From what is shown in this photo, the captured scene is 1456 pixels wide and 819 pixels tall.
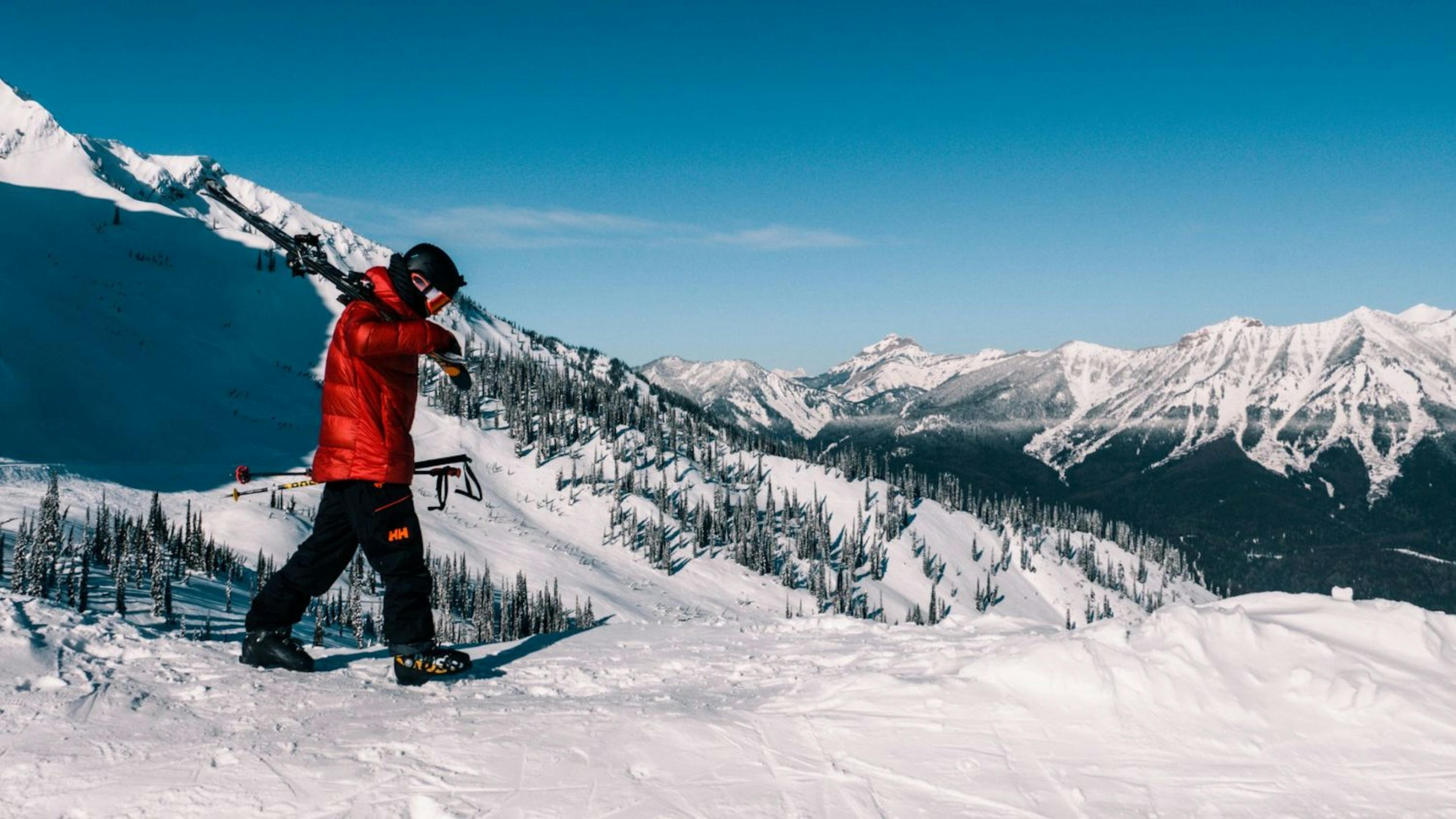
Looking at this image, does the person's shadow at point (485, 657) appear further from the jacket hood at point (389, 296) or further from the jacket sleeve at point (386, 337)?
the jacket hood at point (389, 296)

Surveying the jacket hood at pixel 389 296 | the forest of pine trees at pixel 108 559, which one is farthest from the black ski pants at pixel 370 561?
the forest of pine trees at pixel 108 559

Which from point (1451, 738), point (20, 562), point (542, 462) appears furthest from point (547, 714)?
point (542, 462)

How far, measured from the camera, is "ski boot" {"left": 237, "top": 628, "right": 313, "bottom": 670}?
8273mm

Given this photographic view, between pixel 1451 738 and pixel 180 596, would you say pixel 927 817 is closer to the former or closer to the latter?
pixel 1451 738

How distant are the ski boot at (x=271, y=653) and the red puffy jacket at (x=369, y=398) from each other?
1.79m

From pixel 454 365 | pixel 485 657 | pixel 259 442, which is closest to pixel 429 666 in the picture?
pixel 485 657

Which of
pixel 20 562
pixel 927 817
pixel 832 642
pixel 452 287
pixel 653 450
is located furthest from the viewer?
pixel 653 450

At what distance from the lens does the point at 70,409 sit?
76.4m

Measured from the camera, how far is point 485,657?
10.1 meters

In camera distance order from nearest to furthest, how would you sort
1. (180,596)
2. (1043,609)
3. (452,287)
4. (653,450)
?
(452,287) < (180,596) < (653,450) < (1043,609)

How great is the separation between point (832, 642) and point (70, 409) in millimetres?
94183

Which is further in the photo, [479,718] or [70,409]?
[70,409]

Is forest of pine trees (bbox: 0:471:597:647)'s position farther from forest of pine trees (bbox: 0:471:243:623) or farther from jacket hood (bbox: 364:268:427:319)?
jacket hood (bbox: 364:268:427:319)

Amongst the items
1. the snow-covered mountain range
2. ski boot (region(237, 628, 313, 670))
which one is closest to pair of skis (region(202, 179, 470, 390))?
ski boot (region(237, 628, 313, 670))
